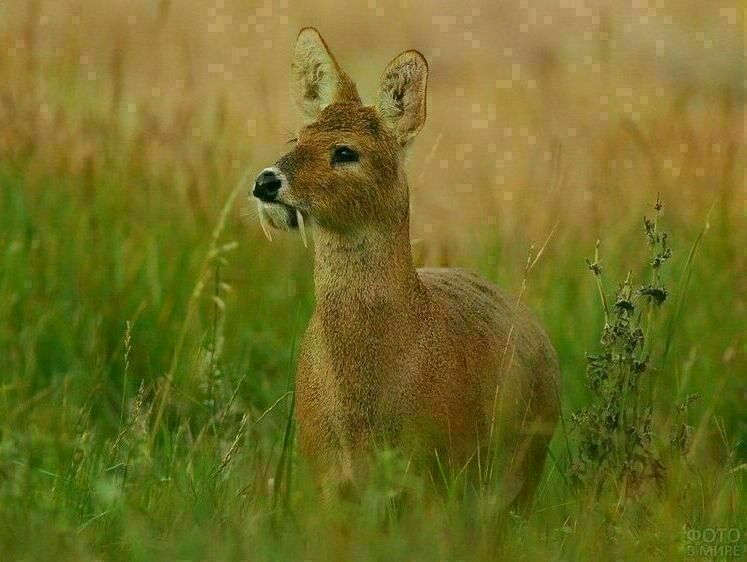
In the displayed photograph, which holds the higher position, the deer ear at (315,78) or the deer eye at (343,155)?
the deer ear at (315,78)

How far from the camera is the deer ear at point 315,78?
5.73m

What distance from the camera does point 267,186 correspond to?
5105 mm

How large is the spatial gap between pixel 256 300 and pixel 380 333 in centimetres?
211

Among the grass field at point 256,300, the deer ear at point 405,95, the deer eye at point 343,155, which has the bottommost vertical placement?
the grass field at point 256,300

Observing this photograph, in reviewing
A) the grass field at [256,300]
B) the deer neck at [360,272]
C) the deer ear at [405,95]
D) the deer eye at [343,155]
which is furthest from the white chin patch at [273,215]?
the deer ear at [405,95]

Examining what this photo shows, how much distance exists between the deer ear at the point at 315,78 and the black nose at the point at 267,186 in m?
0.67

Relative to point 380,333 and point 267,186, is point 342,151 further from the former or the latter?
point 380,333

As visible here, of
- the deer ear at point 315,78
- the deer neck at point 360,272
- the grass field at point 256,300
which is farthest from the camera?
the deer ear at point 315,78

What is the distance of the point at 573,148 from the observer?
30.5ft

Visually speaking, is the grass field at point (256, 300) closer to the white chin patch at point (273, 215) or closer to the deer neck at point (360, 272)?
the deer neck at point (360, 272)

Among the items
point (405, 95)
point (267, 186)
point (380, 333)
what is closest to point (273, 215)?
point (267, 186)

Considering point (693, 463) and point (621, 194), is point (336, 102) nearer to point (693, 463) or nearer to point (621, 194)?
point (693, 463)

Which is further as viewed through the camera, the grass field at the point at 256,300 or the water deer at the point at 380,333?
the water deer at the point at 380,333

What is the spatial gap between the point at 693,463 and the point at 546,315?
6.76 ft
